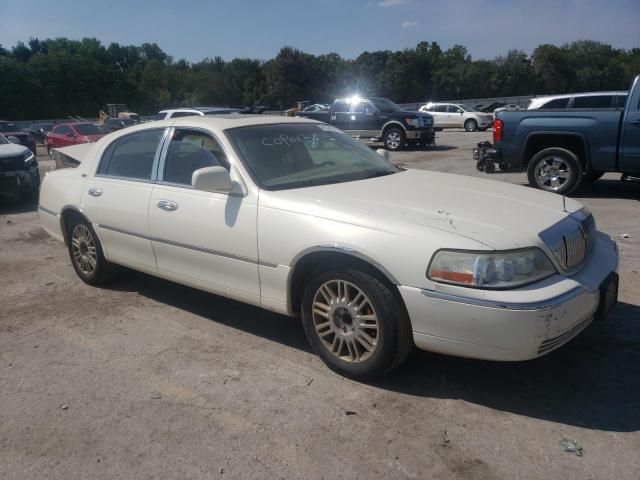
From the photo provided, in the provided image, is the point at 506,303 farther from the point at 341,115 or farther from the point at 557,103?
the point at 341,115

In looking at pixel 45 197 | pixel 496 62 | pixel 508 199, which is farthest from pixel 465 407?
pixel 496 62

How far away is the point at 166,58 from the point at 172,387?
111 metres

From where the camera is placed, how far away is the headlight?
289 centimetres

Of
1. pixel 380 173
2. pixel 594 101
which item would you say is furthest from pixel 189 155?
pixel 594 101

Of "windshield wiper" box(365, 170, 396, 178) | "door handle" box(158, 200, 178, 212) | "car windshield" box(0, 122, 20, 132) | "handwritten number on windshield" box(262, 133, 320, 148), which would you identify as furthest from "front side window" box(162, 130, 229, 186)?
"car windshield" box(0, 122, 20, 132)

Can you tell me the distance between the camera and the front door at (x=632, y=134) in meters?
8.32

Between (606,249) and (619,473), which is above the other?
(606,249)

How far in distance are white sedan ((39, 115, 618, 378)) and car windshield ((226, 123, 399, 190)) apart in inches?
0.6

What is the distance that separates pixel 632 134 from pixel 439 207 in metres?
6.47

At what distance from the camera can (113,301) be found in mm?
5000

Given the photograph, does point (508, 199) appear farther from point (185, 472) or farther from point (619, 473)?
point (185, 472)

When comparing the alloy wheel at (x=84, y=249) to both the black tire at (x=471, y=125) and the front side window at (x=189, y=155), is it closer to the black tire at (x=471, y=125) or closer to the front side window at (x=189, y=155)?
the front side window at (x=189, y=155)

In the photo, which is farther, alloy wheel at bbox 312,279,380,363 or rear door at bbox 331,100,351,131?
rear door at bbox 331,100,351,131

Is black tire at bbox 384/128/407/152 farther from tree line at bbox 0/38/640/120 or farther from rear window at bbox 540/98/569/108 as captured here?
tree line at bbox 0/38/640/120
